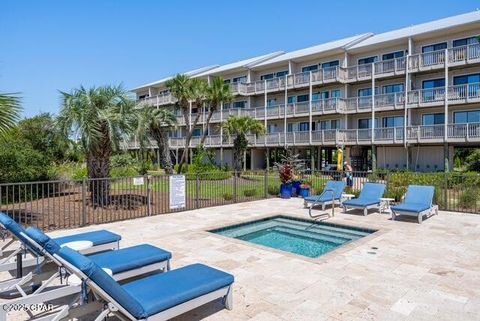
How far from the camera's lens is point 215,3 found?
1500cm

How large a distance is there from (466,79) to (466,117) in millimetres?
2912

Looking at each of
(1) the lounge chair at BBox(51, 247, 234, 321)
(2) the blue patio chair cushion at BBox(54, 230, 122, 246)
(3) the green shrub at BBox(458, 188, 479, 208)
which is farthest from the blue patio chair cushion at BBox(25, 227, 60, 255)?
(3) the green shrub at BBox(458, 188, 479, 208)

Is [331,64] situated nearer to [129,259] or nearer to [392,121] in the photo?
[392,121]

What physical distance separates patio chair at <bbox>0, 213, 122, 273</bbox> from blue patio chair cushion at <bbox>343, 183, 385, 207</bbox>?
27.8 ft

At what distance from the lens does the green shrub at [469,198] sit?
1270 cm

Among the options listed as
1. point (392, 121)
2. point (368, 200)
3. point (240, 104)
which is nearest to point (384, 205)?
point (368, 200)

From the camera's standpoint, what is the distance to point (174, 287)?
163 inches

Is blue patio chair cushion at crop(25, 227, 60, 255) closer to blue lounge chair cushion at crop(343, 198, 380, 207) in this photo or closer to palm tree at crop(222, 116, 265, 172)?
blue lounge chair cushion at crop(343, 198, 380, 207)

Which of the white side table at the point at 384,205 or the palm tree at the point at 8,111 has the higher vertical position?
the palm tree at the point at 8,111

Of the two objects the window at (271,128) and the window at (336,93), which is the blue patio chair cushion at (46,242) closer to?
the window at (336,93)

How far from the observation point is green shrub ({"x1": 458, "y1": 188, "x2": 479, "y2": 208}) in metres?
12.7

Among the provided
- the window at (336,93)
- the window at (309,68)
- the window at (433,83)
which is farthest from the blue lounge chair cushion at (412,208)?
the window at (309,68)

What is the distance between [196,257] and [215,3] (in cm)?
1205

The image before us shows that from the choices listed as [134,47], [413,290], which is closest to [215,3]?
A: [134,47]
